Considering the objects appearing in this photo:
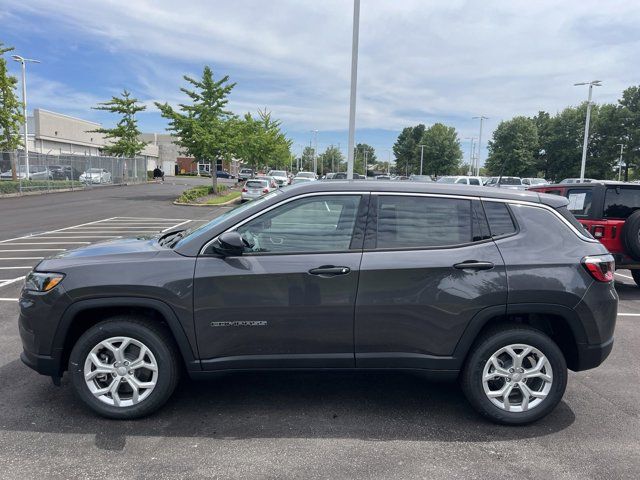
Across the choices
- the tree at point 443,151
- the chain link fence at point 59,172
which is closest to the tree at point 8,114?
the chain link fence at point 59,172

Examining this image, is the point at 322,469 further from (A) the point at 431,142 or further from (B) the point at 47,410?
(A) the point at 431,142

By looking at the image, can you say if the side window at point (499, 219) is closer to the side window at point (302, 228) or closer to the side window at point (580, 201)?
the side window at point (302, 228)

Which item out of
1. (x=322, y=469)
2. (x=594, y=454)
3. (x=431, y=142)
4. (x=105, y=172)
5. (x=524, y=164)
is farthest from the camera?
(x=431, y=142)

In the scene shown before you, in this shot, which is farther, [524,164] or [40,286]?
[524,164]

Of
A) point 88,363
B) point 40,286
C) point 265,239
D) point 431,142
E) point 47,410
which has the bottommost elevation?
point 47,410

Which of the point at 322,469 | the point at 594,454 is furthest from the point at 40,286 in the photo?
the point at 594,454

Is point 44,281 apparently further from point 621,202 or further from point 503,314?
point 621,202

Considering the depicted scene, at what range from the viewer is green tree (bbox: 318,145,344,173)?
115m

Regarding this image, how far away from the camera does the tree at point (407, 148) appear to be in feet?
364

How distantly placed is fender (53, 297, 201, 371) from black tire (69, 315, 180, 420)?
0.37ft

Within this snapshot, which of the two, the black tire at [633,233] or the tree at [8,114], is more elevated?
the tree at [8,114]

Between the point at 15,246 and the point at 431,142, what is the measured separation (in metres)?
86.3

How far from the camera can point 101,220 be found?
17297 mm

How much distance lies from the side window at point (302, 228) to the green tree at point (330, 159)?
363ft
